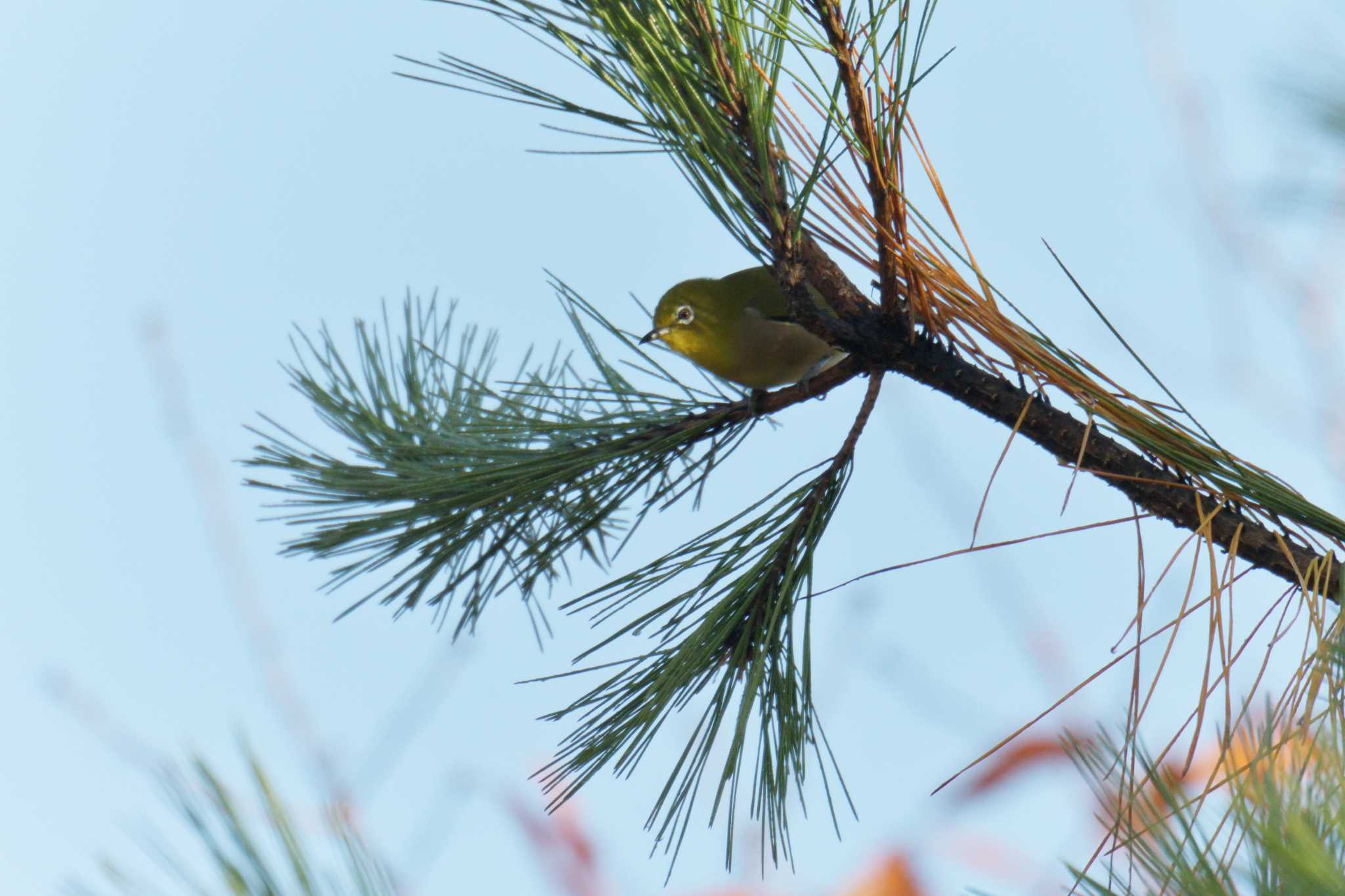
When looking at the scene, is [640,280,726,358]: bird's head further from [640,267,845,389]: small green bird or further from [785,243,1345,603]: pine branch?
[785,243,1345,603]: pine branch

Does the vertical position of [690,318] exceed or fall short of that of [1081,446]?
it exceeds it

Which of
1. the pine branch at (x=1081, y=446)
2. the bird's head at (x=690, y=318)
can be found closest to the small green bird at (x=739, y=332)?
the bird's head at (x=690, y=318)

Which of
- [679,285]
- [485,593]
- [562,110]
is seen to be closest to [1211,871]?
[562,110]

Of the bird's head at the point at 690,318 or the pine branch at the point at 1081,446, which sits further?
the bird's head at the point at 690,318

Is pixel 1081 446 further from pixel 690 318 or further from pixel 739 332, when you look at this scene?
pixel 690 318

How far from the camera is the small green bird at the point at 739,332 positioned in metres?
1.54

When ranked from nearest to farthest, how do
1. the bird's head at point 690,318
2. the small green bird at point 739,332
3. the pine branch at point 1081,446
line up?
1. the pine branch at point 1081,446
2. the small green bird at point 739,332
3. the bird's head at point 690,318

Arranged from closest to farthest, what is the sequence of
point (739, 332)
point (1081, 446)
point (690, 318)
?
point (1081, 446)
point (739, 332)
point (690, 318)

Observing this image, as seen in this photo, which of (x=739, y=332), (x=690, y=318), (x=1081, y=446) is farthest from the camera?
(x=690, y=318)

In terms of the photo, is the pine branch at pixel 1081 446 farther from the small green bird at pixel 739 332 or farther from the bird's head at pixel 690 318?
the bird's head at pixel 690 318

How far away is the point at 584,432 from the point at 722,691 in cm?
28

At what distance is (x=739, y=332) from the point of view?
5.39ft

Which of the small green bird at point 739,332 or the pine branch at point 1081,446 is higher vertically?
the small green bird at point 739,332

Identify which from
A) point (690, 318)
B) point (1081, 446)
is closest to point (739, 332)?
point (690, 318)
